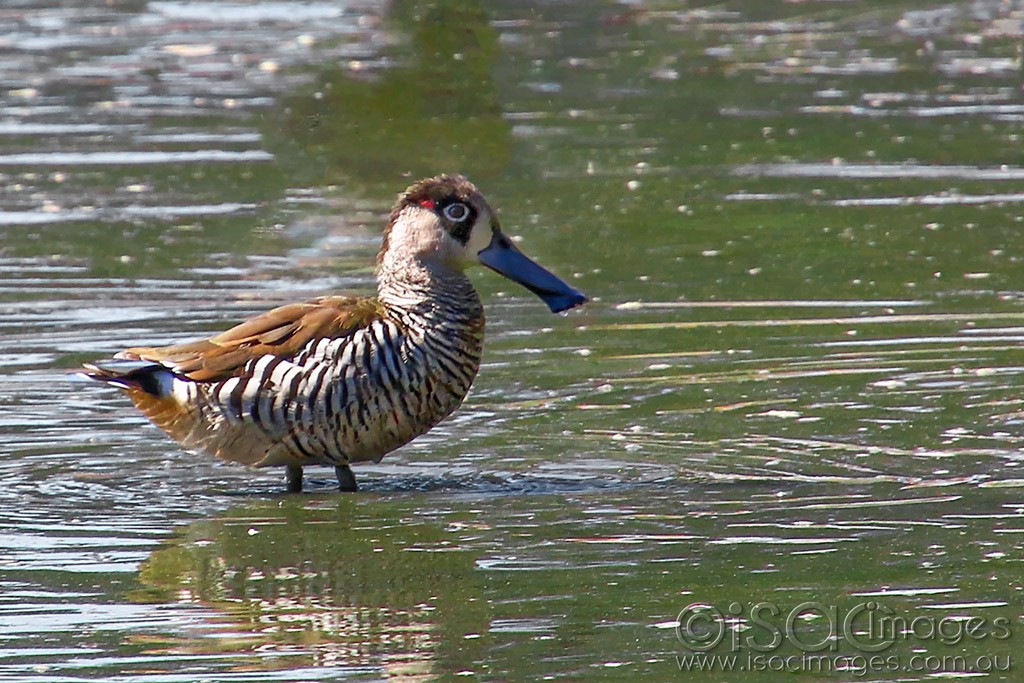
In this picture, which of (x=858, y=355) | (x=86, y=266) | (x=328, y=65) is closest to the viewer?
(x=858, y=355)

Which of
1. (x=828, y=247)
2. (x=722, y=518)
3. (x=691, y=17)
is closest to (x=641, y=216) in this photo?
(x=828, y=247)

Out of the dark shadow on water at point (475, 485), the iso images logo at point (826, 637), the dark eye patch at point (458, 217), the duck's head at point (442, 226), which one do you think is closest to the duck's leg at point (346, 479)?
the dark shadow on water at point (475, 485)

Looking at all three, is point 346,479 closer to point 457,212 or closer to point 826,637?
point 457,212

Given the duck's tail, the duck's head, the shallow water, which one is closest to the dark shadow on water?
the shallow water

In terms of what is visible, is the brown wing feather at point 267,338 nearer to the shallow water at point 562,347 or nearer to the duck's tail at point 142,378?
the duck's tail at point 142,378

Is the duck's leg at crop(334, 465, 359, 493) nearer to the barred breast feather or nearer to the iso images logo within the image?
the barred breast feather

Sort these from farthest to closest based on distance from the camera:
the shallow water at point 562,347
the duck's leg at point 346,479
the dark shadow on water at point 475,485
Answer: the duck's leg at point 346,479 → the dark shadow on water at point 475,485 → the shallow water at point 562,347

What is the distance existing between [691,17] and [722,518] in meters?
14.3

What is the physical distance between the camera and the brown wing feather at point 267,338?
8188 millimetres

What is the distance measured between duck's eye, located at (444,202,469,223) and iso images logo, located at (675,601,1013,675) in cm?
244

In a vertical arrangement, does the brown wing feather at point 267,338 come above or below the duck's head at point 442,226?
below

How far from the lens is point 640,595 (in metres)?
6.68

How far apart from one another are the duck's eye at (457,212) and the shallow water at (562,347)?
3.13 feet

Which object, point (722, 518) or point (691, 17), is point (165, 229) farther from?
point (691, 17)
